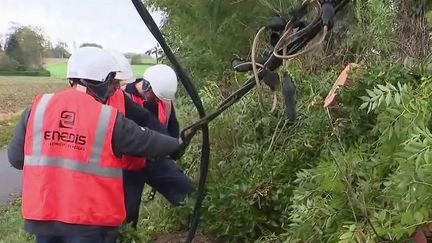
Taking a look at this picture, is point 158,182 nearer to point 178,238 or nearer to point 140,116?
point 178,238

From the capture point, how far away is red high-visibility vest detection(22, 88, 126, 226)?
361 cm

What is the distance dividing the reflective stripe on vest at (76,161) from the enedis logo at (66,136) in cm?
6

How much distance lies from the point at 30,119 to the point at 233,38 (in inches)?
273

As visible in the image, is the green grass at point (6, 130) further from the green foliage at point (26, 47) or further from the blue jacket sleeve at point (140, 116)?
the green foliage at point (26, 47)

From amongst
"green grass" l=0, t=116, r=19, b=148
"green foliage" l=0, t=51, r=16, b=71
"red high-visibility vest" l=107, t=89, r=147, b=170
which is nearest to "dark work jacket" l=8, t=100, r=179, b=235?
"red high-visibility vest" l=107, t=89, r=147, b=170

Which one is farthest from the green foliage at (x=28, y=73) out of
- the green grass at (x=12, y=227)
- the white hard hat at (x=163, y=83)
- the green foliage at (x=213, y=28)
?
the white hard hat at (x=163, y=83)

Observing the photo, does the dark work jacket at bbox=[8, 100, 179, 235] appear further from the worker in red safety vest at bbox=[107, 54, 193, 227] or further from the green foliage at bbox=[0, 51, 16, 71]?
the green foliage at bbox=[0, 51, 16, 71]

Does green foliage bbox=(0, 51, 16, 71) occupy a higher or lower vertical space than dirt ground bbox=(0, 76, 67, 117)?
higher

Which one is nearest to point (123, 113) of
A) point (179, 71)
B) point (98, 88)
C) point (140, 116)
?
point (140, 116)

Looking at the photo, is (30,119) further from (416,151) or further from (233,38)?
(233,38)

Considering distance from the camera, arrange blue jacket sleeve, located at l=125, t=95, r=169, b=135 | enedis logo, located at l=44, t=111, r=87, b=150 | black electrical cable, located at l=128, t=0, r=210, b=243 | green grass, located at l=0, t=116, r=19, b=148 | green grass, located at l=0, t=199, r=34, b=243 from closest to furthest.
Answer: black electrical cable, located at l=128, t=0, r=210, b=243, enedis logo, located at l=44, t=111, r=87, b=150, blue jacket sleeve, located at l=125, t=95, r=169, b=135, green grass, located at l=0, t=199, r=34, b=243, green grass, located at l=0, t=116, r=19, b=148

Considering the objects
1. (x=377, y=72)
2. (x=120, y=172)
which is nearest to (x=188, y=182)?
(x=120, y=172)

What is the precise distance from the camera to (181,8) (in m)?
10.6

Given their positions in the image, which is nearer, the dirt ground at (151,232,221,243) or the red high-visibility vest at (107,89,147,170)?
the red high-visibility vest at (107,89,147,170)
